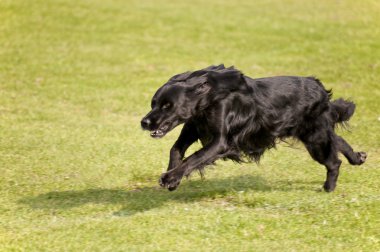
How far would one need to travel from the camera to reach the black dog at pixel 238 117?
7293 millimetres

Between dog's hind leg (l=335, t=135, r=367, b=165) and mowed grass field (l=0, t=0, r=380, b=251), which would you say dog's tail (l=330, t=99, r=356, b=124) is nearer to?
dog's hind leg (l=335, t=135, r=367, b=165)

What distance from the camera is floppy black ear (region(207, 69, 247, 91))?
7523mm

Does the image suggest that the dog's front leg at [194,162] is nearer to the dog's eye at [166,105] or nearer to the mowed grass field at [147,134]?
the mowed grass field at [147,134]

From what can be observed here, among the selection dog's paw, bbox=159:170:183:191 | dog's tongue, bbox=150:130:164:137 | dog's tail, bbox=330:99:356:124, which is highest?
dog's tongue, bbox=150:130:164:137

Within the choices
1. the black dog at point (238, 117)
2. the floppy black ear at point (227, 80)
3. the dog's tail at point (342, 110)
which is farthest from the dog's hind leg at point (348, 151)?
the floppy black ear at point (227, 80)

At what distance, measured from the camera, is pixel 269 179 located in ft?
30.3

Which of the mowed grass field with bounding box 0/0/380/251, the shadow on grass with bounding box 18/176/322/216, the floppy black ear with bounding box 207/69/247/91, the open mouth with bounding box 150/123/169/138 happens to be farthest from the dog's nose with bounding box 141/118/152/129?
the shadow on grass with bounding box 18/176/322/216

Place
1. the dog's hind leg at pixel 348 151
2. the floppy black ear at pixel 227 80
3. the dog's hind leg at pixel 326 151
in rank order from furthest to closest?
the dog's hind leg at pixel 348 151
the dog's hind leg at pixel 326 151
the floppy black ear at pixel 227 80

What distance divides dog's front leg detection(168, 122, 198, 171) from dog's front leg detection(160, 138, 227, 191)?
1.81 feet

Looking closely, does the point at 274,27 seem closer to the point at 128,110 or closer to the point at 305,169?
the point at 128,110

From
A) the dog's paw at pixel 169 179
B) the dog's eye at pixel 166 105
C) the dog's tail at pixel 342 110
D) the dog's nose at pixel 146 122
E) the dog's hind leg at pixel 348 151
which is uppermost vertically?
the dog's eye at pixel 166 105

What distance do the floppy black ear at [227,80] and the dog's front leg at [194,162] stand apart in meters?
0.58

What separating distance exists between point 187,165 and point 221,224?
2.33ft

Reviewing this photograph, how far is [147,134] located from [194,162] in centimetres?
446
